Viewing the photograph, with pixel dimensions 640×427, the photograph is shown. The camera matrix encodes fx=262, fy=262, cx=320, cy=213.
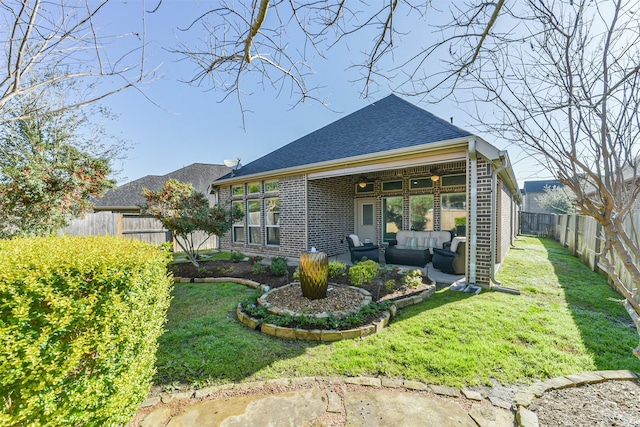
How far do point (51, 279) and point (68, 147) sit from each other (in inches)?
534

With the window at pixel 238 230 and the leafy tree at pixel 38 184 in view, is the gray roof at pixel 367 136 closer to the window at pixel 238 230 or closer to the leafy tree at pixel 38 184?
the window at pixel 238 230

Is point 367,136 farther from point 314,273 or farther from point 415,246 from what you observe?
point 314,273

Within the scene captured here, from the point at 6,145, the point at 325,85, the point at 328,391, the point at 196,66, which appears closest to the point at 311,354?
the point at 328,391

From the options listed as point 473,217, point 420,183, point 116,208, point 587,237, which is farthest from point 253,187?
point 587,237

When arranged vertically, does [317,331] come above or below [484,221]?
below

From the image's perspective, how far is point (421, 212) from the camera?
968 centimetres

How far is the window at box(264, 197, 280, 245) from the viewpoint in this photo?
10.1m

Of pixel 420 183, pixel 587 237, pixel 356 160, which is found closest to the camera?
pixel 356 160

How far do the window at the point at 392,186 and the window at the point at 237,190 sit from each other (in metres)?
6.01

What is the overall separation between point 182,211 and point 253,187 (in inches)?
136

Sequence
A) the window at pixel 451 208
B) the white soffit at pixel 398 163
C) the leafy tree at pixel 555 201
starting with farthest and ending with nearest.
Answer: the leafy tree at pixel 555 201, the window at pixel 451 208, the white soffit at pixel 398 163

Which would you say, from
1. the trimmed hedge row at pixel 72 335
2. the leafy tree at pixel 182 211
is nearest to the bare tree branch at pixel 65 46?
the trimmed hedge row at pixel 72 335

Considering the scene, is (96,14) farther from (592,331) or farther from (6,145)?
(6,145)

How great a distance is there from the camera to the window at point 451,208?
29.0 ft
